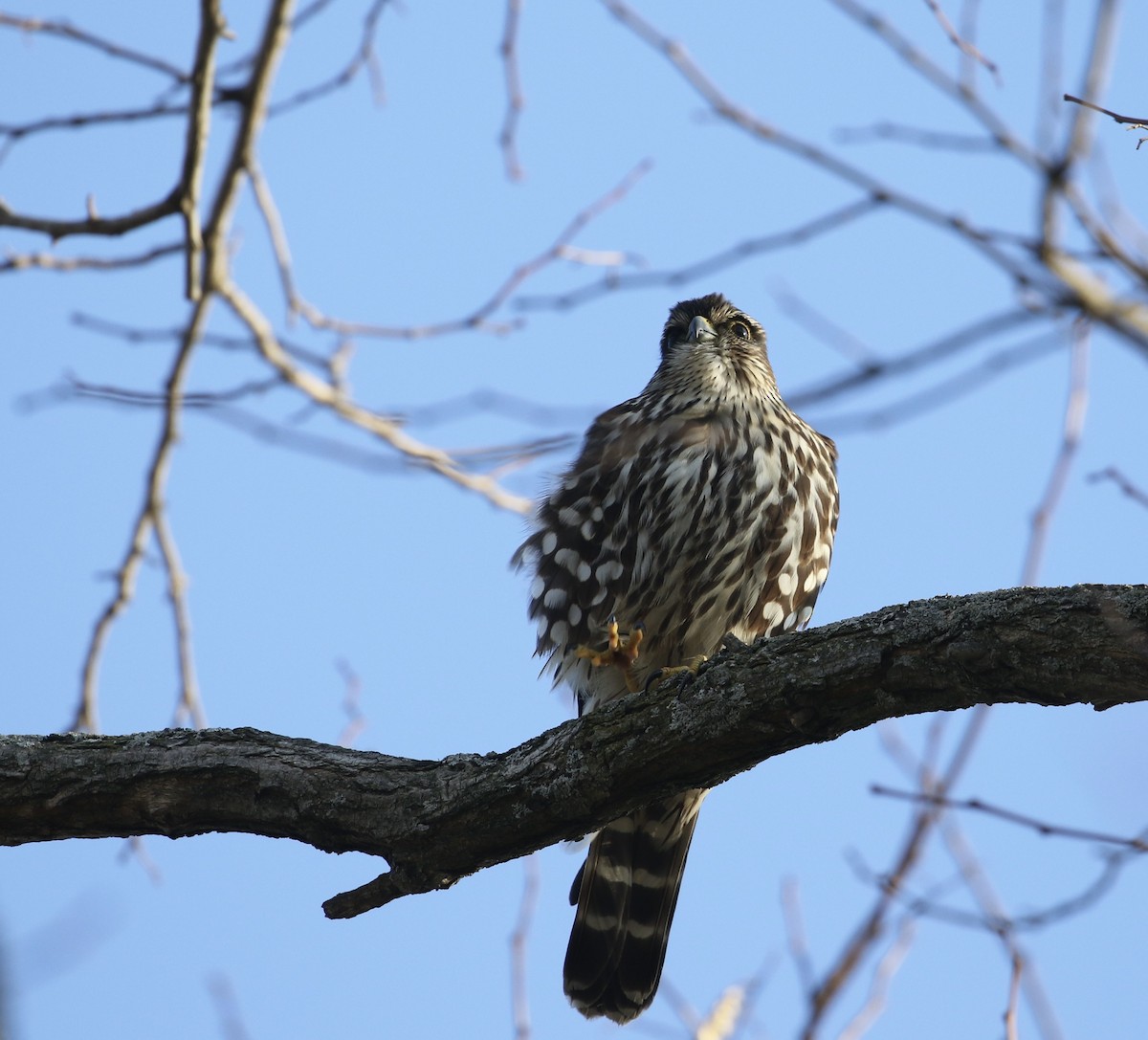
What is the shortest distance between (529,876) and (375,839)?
6.81 feet

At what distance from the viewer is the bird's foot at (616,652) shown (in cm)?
375

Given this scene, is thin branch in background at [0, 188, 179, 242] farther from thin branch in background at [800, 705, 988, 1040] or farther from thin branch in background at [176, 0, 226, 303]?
thin branch in background at [800, 705, 988, 1040]

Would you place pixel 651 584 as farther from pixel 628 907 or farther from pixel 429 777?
pixel 429 777

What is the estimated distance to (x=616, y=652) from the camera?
3768 millimetres

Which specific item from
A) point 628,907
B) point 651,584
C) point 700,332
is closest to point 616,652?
point 651,584

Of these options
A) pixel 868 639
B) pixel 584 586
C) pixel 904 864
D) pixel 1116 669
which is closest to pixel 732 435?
pixel 584 586

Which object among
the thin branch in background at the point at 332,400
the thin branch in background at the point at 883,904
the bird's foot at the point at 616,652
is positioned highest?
the thin branch in background at the point at 332,400

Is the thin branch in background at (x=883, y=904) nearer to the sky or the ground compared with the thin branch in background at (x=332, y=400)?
nearer to the ground

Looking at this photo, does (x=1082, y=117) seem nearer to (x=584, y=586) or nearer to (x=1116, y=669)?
(x=1116, y=669)

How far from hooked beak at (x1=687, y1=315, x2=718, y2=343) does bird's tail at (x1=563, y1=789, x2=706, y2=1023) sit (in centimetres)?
174

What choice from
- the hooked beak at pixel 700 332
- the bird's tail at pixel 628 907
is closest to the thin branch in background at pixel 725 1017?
the bird's tail at pixel 628 907

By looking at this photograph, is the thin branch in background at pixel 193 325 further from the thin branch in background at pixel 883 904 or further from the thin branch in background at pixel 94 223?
the thin branch in background at pixel 883 904

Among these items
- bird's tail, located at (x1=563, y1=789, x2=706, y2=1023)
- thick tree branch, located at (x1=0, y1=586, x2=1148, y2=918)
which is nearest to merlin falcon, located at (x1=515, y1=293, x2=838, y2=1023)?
bird's tail, located at (x1=563, y1=789, x2=706, y2=1023)

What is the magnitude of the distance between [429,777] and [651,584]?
128cm
